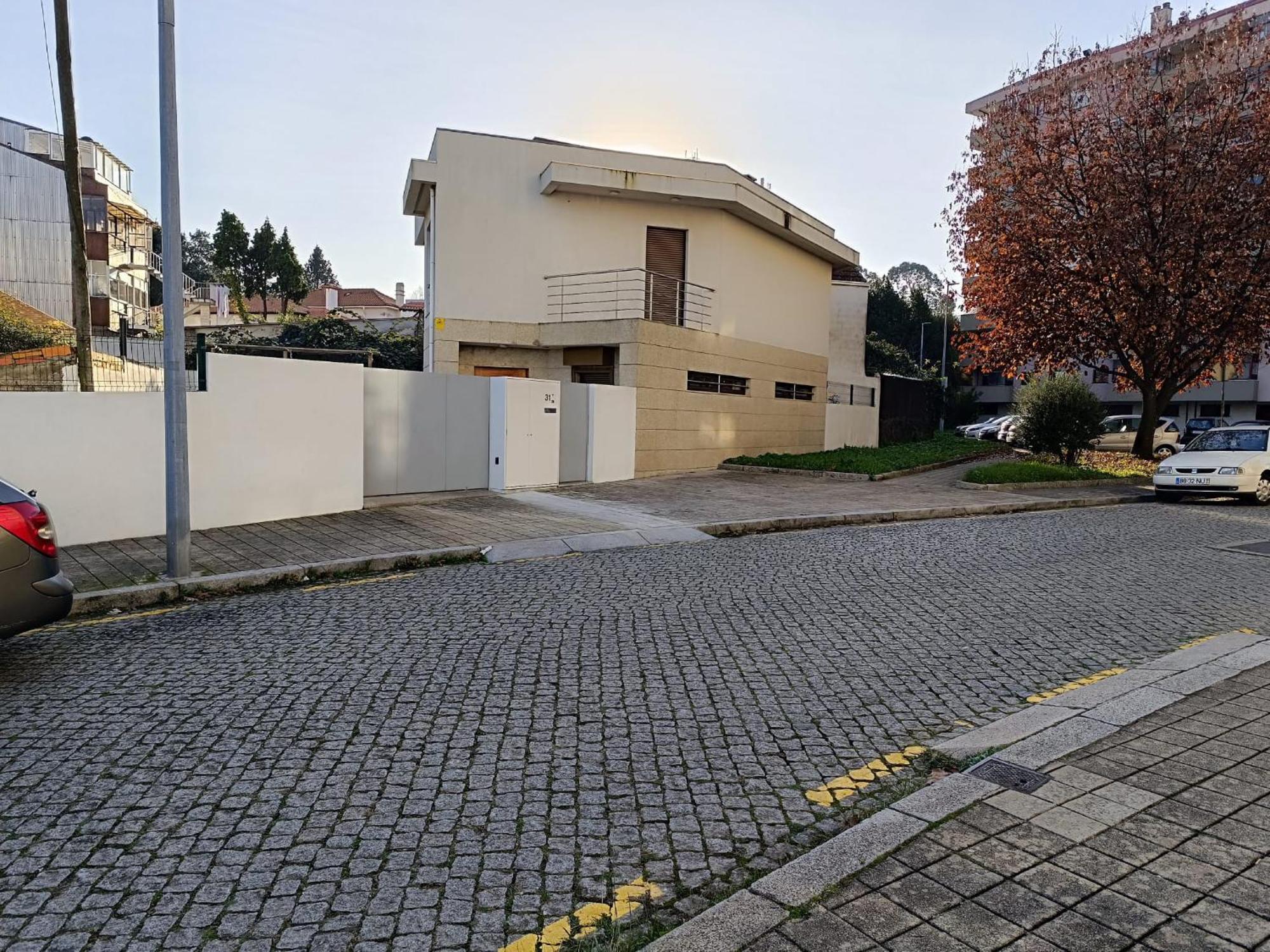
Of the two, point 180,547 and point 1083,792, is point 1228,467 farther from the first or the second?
point 180,547

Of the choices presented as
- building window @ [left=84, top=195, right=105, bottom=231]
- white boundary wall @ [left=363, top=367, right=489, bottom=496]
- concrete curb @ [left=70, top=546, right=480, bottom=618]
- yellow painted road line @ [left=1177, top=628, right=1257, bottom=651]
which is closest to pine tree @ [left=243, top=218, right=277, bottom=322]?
building window @ [left=84, top=195, right=105, bottom=231]

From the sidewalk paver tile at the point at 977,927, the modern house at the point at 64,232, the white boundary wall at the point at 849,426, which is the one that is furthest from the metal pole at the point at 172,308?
the modern house at the point at 64,232

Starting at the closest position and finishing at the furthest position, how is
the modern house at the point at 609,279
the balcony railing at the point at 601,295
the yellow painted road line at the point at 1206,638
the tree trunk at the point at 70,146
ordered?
1. the yellow painted road line at the point at 1206,638
2. the tree trunk at the point at 70,146
3. the modern house at the point at 609,279
4. the balcony railing at the point at 601,295

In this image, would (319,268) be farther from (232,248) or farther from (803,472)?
(803,472)

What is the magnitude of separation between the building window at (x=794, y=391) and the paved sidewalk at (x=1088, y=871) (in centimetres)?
2185

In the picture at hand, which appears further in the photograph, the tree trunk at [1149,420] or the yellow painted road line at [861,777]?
the tree trunk at [1149,420]

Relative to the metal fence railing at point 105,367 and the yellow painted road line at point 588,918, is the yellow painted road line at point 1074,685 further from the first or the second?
the metal fence railing at point 105,367

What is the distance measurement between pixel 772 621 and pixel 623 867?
12.8ft

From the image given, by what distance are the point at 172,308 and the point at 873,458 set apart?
17779 millimetres

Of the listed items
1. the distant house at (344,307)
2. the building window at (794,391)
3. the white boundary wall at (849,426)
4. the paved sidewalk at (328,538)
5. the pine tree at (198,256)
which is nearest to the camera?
the paved sidewalk at (328,538)

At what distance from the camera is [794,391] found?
26.5 metres

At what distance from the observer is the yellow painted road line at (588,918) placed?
9.07 feet

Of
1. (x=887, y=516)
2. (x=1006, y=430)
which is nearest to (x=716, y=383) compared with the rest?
(x=887, y=516)

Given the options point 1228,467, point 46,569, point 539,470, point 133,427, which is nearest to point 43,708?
point 46,569
